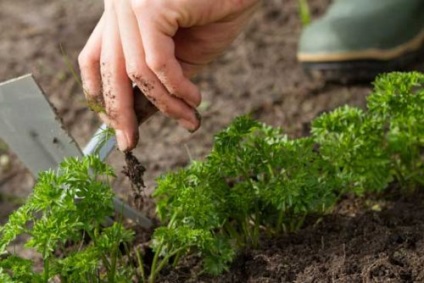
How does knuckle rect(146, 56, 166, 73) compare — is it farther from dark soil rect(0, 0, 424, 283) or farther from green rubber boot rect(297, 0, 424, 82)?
green rubber boot rect(297, 0, 424, 82)

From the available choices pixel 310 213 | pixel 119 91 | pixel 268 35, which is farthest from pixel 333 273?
pixel 268 35

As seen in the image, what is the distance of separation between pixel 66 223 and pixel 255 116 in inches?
54.9

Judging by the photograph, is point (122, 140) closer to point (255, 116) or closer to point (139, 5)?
point (139, 5)

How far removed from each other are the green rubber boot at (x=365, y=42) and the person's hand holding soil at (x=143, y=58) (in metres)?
1.12

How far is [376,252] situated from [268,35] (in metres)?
1.84

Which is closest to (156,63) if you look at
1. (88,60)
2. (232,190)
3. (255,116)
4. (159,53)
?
(159,53)

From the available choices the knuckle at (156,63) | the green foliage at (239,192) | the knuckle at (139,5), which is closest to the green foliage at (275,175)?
the green foliage at (239,192)

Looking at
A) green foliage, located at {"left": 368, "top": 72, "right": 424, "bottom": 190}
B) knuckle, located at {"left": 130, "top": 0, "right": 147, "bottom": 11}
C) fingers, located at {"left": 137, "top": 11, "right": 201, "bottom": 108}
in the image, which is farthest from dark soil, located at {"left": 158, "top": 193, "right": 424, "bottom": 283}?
knuckle, located at {"left": 130, "top": 0, "right": 147, "bottom": 11}

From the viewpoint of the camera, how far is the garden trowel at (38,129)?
2094mm

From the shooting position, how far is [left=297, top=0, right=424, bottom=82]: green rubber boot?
10.5ft

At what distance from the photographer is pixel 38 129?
7.22ft

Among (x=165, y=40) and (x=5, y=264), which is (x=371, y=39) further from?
(x=5, y=264)

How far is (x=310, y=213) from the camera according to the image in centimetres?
221

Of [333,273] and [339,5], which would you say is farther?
[339,5]
